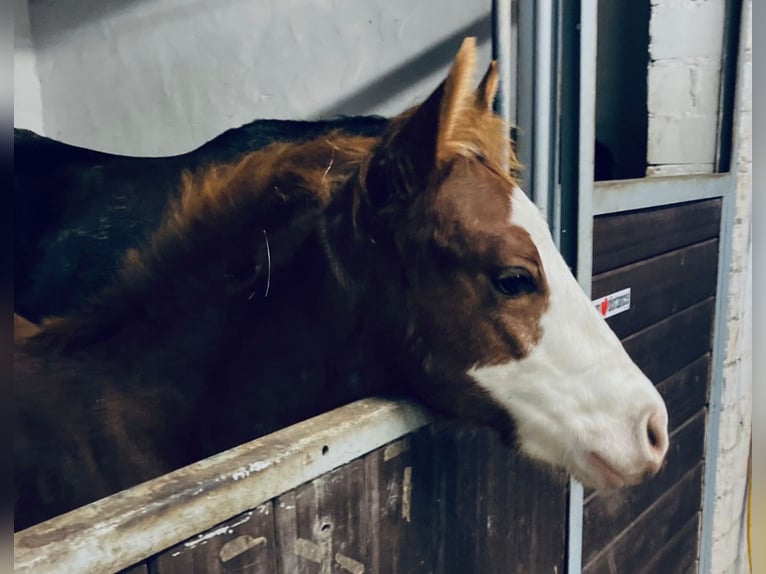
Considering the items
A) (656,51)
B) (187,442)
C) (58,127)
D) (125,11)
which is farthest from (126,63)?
(187,442)

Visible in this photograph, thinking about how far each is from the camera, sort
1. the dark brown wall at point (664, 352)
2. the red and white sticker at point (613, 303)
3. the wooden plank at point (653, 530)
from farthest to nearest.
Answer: the wooden plank at point (653, 530), the dark brown wall at point (664, 352), the red and white sticker at point (613, 303)

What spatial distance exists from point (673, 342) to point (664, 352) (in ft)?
0.21

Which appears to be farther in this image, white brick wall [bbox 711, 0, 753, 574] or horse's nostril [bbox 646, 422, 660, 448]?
white brick wall [bbox 711, 0, 753, 574]

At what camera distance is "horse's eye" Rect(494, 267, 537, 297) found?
915 mm

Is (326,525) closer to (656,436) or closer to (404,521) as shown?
(404,521)

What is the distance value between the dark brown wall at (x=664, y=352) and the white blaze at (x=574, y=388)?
1.69 ft

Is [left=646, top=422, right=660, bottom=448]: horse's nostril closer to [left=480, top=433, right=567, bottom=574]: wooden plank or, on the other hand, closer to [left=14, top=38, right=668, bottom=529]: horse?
[left=14, top=38, right=668, bottom=529]: horse

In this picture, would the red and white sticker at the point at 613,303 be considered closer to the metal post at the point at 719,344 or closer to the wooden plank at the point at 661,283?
the wooden plank at the point at 661,283

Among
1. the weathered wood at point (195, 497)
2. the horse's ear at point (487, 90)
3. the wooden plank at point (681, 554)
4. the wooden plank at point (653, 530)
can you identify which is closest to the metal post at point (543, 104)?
the horse's ear at point (487, 90)

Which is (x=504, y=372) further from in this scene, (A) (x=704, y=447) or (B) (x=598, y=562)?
(A) (x=704, y=447)

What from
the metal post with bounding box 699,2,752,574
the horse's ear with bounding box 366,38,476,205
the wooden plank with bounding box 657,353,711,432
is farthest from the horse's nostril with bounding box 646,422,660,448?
the metal post with bounding box 699,2,752,574

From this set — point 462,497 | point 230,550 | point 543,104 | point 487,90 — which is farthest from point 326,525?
point 543,104

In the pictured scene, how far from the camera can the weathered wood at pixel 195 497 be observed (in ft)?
1.78

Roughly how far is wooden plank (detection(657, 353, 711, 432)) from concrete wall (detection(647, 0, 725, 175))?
513 millimetres
